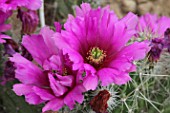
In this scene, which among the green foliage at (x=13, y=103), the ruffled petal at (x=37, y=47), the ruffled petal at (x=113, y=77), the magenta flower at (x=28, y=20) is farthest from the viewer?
the green foliage at (x=13, y=103)

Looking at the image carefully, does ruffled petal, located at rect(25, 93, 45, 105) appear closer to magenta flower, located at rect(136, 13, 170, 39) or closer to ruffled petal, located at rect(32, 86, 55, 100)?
ruffled petal, located at rect(32, 86, 55, 100)

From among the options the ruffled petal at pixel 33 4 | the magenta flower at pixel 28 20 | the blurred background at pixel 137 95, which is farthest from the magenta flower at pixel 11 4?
the blurred background at pixel 137 95

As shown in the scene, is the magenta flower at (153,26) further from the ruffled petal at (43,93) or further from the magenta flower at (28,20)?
the ruffled petal at (43,93)

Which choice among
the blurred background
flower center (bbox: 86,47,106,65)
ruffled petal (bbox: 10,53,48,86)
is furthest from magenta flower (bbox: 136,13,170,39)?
ruffled petal (bbox: 10,53,48,86)

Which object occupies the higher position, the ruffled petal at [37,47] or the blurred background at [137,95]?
the ruffled petal at [37,47]

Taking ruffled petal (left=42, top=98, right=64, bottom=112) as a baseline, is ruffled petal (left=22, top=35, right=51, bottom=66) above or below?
above
